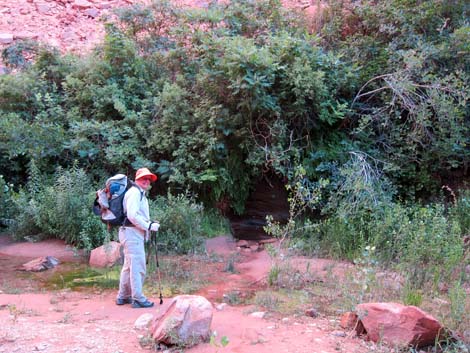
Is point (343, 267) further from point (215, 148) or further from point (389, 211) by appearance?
point (215, 148)

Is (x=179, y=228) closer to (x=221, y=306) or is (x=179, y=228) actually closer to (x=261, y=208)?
(x=261, y=208)

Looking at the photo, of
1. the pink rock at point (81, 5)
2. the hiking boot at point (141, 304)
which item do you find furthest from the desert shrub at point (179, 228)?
the pink rock at point (81, 5)

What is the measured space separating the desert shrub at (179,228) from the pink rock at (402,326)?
414 centimetres

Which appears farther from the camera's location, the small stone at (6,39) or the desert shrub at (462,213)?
the small stone at (6,39)

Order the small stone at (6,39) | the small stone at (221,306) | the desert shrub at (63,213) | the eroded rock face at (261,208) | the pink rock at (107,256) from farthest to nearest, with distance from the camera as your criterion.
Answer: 1. the small stone at (6,39)
2. the eroded rock face at (261,208)
3. the desert shrub at (63,213)
4. the pink rock at (107,256)
5. the small stone at (221,306)

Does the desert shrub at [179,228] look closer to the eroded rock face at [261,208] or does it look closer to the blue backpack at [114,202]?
the eroded rock face at [261,208]

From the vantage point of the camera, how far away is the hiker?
573 centimetres

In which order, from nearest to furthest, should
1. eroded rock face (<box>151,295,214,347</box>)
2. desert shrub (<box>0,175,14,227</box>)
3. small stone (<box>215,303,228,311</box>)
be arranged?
eroded rock face (<box>151,295,214,347</box>) < small stone (<box>215,303,228,311</box>) < desert shrub (<box>0,175,14,227</box>)

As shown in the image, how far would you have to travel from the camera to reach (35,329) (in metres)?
4.95

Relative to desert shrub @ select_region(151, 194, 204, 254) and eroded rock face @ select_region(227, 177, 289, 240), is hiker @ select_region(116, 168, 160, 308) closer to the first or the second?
desert shrub @ select_region(151, 194, 204, 254)

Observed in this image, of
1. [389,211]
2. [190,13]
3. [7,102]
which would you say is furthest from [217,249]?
[7,102]

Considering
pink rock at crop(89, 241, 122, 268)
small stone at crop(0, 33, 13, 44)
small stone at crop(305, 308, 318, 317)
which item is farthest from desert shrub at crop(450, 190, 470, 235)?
small stone at crop(0, 33, 13, 44)

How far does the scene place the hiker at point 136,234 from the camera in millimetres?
5730

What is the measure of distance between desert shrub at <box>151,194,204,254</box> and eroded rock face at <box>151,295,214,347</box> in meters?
3.68
